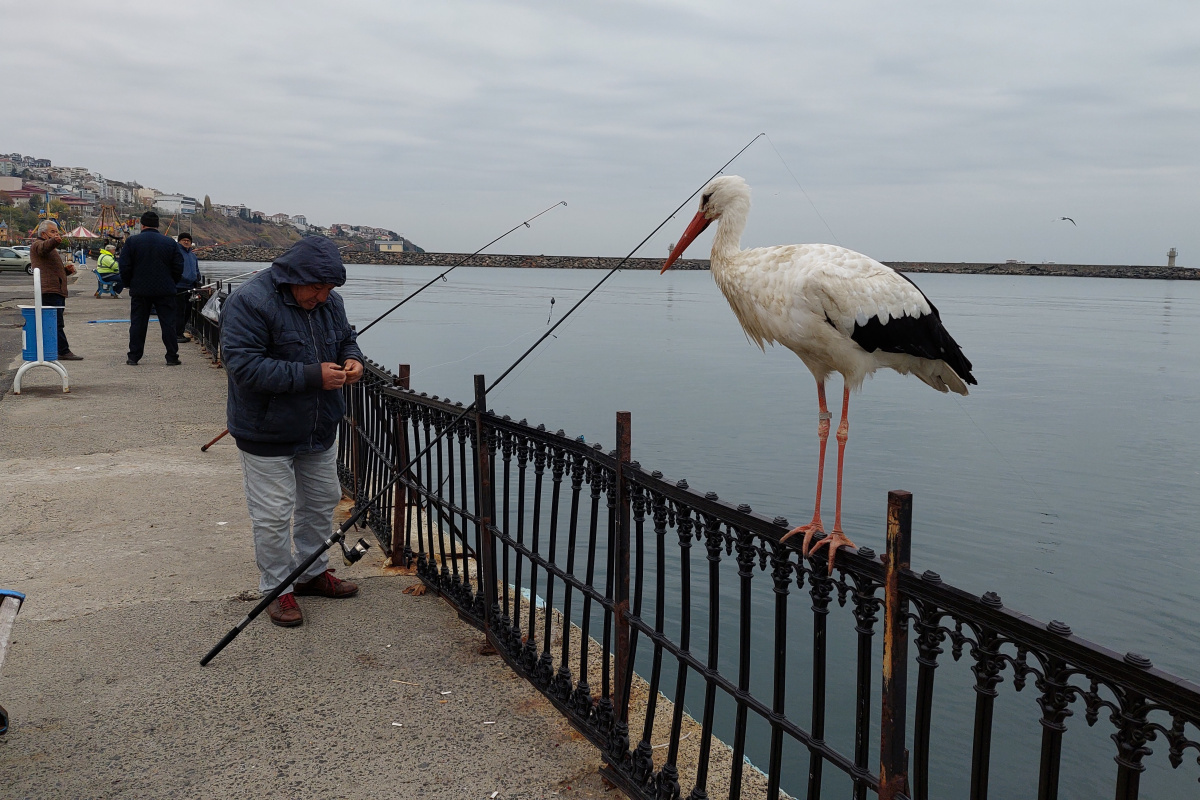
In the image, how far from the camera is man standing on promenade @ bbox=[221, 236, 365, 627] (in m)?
4.43

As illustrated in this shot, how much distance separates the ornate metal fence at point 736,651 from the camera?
204cm

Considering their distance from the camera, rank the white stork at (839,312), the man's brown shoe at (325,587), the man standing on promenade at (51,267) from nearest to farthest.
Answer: the white stork at (839,312) → the man's brown shoe at (325,587) → the man standing on promenade at (51,267)

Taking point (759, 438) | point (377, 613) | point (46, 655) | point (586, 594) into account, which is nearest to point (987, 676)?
point (586, 594)

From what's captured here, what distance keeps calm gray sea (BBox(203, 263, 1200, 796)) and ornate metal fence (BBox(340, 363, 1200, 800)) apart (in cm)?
103

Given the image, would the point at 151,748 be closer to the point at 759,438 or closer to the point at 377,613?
the point at 377,613

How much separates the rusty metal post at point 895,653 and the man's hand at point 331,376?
3019 millimetres

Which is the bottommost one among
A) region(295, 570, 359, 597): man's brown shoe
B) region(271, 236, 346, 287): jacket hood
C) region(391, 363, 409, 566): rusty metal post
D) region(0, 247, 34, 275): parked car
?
region(295, 570, 359, 597): man's brown shoe

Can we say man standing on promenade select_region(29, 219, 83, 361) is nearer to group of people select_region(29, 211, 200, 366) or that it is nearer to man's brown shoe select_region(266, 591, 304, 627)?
group of people select_region(29, 211, 200, 366)

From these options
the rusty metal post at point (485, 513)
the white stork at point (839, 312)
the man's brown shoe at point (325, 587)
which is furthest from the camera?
the man's brown shoe at point (325, 587)

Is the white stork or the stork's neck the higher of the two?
the stork's neck

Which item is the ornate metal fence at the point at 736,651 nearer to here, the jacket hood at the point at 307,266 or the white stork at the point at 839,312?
the white stork at the point at 839,312

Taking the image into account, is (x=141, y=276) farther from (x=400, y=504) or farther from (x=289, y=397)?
(x=289, y=397)

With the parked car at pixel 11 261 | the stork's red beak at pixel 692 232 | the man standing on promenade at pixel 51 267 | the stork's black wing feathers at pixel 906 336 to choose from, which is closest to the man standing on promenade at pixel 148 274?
the man standing on promenade at pixel 51 267

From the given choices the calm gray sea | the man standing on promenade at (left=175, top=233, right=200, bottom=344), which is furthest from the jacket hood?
the man standing on promenade at (left=175, top=233, right=200, bottom=344)
